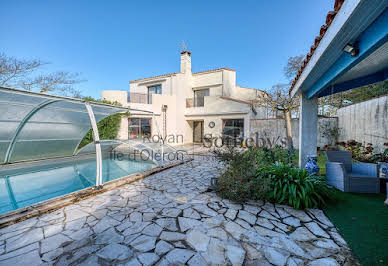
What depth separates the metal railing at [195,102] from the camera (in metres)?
16.9

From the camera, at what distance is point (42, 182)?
6.10 metres

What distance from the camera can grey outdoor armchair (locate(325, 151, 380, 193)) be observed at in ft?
14.0

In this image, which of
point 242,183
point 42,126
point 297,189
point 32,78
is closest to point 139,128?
point 42,126

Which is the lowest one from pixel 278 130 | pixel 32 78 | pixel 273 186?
pixel 273 186

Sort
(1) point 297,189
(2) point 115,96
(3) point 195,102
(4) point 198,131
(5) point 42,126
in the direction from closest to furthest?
(1) point 297,189 < (5) point 42,126 < (2) point 115,96 < (3) point 195,102 < (4) point 198,131

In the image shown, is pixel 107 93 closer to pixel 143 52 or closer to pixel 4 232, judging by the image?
pixel 143 52

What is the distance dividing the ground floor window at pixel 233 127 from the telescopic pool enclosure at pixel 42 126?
9589 mm

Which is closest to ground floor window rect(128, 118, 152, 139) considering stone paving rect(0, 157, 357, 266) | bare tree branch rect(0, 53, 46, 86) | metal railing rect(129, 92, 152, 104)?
metal railing rect(129, 92, 152, 104)

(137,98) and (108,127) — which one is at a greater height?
(137,98)

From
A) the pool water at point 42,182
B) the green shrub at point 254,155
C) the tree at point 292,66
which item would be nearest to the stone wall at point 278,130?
the tree at point 292,66

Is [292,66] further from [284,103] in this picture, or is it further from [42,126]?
[42,126]

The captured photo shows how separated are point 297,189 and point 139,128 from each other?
13109 millimetres

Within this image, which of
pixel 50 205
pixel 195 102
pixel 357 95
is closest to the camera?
pixel 50 205

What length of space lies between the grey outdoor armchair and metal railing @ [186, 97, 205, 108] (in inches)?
505
